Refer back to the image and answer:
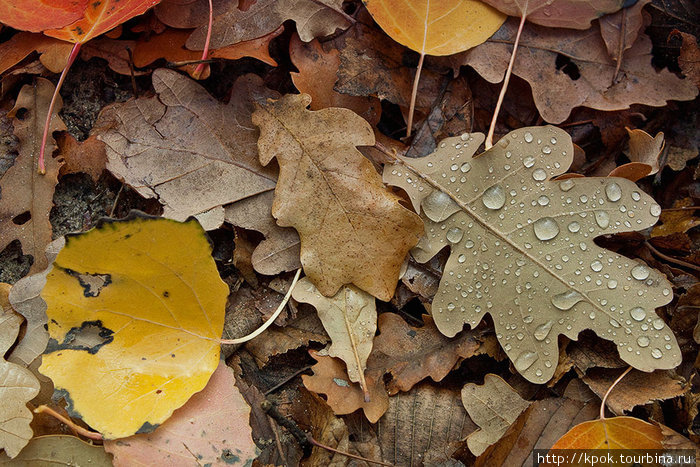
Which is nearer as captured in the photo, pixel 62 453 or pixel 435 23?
pixel 62 453

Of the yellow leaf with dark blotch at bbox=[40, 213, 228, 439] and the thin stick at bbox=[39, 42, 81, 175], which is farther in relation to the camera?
the thin stick at bbox=[39, 42, 81, 175]

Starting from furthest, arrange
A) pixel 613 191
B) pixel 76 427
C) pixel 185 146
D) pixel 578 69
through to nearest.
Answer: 1. pixel 578 69
2. pixel 185 146
3. pixel 613 191
4. pixel 76 427

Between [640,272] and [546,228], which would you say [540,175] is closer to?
[546,228]

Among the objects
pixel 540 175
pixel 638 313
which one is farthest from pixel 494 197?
pixel 638 313

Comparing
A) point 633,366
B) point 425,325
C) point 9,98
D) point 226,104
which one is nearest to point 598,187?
point 633,366

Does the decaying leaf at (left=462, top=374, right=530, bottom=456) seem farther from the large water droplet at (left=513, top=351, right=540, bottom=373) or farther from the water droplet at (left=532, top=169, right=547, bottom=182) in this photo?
the water droplet at (left=532, top=169, right=547, bottom=182)

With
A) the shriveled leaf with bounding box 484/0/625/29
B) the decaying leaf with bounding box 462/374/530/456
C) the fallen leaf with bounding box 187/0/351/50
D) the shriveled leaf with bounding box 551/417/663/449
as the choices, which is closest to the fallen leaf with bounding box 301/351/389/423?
the decaying leaf with bounding box 462/374/530/456

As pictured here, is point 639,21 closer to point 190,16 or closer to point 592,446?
point 592,446
